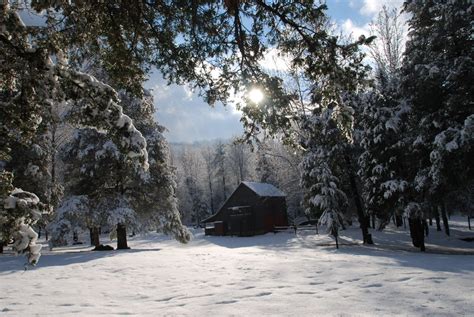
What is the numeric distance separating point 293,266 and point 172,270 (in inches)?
162

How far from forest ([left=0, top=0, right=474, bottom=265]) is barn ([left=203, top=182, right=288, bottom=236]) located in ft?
12.1

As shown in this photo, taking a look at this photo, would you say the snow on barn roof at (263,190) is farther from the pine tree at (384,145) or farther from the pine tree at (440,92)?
the pine tree at (440,92)

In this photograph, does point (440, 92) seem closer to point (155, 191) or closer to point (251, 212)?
point (155, 191)

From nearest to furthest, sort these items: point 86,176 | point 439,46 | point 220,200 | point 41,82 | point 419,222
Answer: point 41,82 < point 439,46 < point 86,176 < point 419,222 < point 220,200

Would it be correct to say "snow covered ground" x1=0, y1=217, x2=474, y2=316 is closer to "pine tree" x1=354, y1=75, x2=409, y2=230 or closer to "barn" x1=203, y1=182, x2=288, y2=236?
"pine tree" x1=354, y1=75, x2=409, y2=230

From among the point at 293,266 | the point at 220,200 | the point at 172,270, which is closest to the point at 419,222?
the point at 293,266

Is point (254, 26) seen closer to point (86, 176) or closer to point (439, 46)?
point (439, 46)

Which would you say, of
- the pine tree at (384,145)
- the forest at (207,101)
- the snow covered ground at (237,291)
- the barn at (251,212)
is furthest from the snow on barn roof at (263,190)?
the snow covered ground at (237,291)

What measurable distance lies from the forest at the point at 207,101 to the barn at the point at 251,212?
12.1ft

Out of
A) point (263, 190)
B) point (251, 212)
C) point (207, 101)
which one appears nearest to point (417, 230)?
point (207, 101)

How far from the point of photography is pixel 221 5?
710cm

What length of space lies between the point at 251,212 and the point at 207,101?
40691mm

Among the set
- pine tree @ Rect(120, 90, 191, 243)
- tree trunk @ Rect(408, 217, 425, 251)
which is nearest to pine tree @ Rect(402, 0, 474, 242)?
tree trunk @ Rect(408, 217, 425, 251)

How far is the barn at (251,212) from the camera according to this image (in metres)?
47.3
